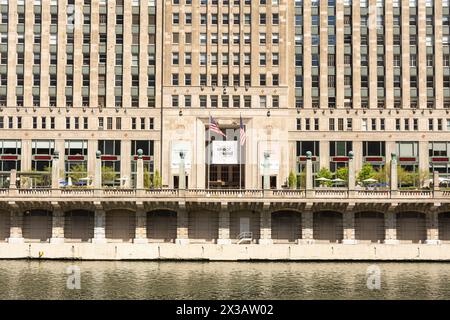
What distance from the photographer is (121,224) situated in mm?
97812

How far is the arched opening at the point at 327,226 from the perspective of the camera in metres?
97.8

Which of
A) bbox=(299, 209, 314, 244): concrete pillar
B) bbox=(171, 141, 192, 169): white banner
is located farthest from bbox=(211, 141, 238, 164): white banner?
bbox=(299, 209, 314, 244): concrete pillar

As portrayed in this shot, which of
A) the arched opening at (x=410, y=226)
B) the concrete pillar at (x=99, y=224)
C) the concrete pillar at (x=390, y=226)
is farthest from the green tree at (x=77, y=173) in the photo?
the arched opening at (x=410, y=226)

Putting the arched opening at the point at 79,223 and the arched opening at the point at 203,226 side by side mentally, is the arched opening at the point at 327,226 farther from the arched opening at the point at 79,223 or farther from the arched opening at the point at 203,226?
the arched opening at the point at 79,223

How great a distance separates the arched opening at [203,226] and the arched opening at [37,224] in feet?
63.6

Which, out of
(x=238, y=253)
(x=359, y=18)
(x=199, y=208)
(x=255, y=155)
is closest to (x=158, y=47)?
(x=255, y=155)

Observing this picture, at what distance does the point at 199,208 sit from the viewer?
96.6 metres

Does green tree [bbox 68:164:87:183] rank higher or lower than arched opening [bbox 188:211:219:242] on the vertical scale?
higher

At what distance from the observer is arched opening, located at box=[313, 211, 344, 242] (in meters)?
97.8

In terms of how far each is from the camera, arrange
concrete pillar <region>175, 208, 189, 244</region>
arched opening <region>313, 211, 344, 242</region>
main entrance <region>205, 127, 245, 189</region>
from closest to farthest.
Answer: concrete pillar <region>175, 208, 189, 244</region> → arched opening <region>313, 211, 344, 242</region> → main entrance <region>205, 127, 245, 189</region>

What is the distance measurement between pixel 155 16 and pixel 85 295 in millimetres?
91208

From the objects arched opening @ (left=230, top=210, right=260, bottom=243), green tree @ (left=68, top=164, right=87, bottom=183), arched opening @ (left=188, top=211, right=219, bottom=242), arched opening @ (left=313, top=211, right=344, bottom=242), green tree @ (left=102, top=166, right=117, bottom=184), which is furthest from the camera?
green tree @ (left=68, top=164, right=87, bottom=183)

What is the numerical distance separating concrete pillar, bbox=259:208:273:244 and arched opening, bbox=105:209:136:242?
17.1 metres

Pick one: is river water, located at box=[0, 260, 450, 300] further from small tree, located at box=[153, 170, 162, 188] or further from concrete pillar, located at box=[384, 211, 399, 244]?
small tree, located at box=[153, 170, 162, 188]
